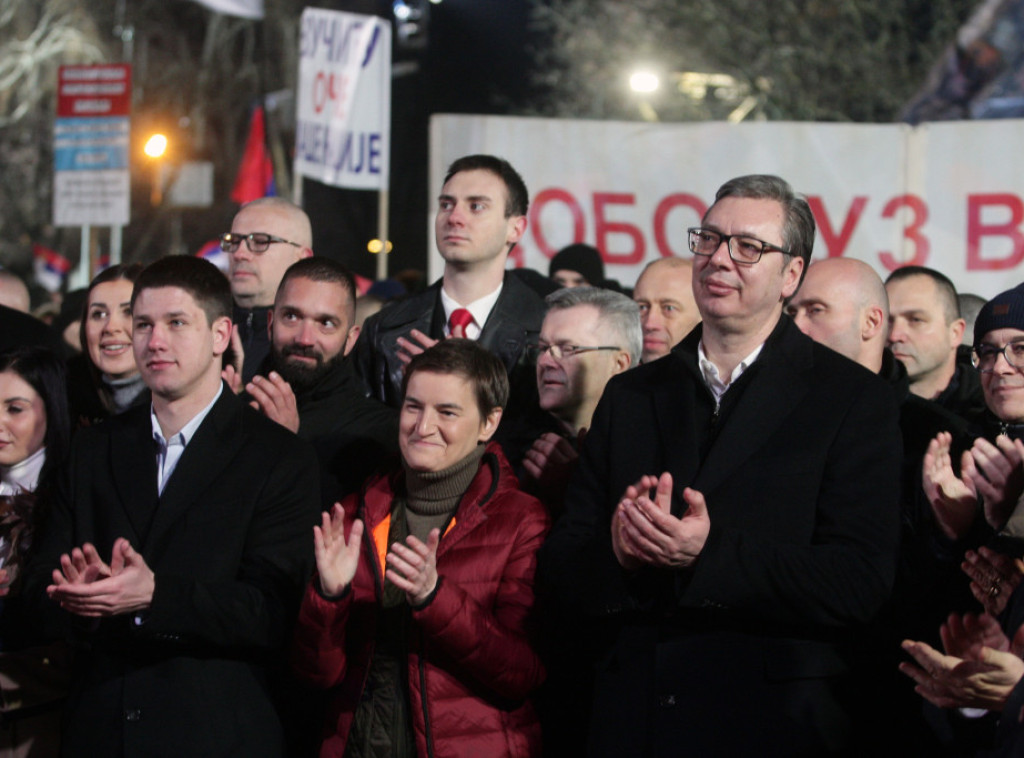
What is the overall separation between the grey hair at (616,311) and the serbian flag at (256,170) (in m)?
8.44

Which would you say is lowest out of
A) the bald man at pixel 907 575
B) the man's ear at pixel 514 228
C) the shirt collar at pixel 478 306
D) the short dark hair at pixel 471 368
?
the bald man at pixel 907 575

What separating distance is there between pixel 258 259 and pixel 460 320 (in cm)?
108

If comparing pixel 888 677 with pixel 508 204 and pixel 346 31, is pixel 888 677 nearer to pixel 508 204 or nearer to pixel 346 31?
pixel 508 204

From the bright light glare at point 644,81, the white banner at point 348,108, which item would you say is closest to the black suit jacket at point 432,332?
the white banner at point 348,108

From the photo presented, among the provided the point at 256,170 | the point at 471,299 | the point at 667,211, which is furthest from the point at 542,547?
the point at 256,170

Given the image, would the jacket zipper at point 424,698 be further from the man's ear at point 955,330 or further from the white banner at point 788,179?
the white banner at point 788,179

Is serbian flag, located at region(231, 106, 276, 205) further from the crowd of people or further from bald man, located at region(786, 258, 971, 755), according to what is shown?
bald man, located at region(786, 258, 971, 755)

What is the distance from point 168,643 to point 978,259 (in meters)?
5.79

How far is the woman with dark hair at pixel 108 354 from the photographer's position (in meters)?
5.25

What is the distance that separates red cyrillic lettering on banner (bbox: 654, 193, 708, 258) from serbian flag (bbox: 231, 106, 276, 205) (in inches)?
222

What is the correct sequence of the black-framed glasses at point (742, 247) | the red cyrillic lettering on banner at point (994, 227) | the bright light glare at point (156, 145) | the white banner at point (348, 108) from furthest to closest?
the bright light glare at point (156, 145), the white banner at point (348, 108), the red cyrillic lettering on banner at point (994, 227), the black-framed glasses at point (742, 247)

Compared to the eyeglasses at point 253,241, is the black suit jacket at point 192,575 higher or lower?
lower

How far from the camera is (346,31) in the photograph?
1008cm

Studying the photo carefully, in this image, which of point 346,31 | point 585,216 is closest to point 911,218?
point 585,216
